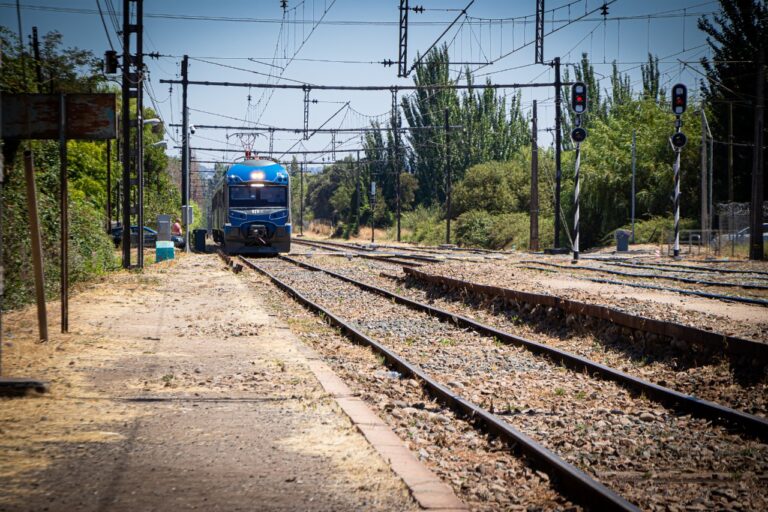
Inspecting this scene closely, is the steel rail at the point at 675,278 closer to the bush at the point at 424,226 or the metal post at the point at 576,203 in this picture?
the metal post at the point at 576,203

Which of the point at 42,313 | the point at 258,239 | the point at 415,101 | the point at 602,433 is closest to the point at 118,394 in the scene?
the point at 42,313

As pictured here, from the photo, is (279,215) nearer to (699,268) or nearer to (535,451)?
(699,268)

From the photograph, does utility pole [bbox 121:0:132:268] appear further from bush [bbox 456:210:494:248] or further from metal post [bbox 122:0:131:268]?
bush [bbox 456:210:494:248]

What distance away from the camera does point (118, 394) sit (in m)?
7.64

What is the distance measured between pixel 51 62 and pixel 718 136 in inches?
1323

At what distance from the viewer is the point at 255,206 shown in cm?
3438

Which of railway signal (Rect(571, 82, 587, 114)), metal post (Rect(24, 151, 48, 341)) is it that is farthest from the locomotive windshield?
metal post (Rect(24, 151, 48, 341))

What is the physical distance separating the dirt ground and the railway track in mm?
1143

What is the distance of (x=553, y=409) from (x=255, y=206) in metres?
28.2

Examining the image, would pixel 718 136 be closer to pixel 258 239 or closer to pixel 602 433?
pixel 258 239

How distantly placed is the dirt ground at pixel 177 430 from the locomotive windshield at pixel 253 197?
2228cm

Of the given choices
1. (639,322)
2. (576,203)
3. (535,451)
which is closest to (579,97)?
(576,203)

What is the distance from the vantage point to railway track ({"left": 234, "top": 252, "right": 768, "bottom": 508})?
18.2 ft

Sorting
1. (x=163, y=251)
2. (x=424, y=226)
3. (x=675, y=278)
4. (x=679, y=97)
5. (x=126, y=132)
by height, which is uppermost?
(x=679, y=97)
